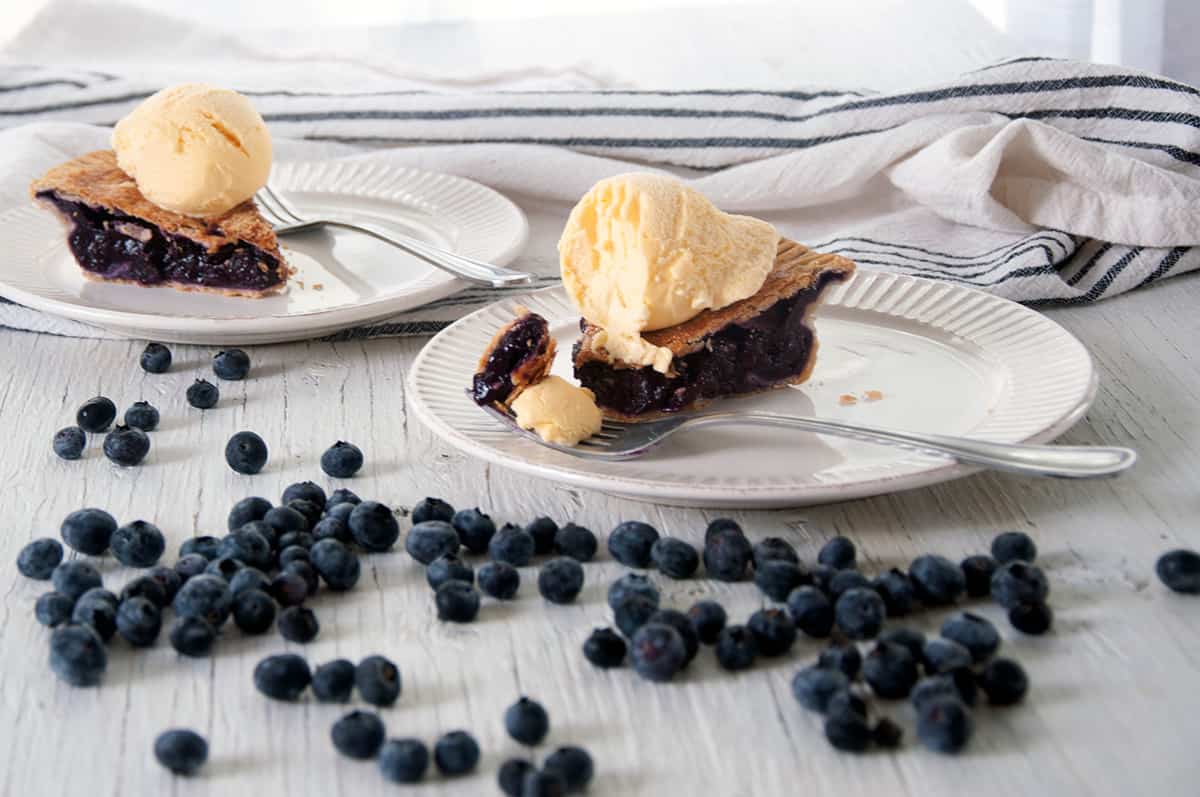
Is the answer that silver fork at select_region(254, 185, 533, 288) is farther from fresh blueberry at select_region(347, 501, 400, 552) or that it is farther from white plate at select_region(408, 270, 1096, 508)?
fresh blueberry at select_region(347, 501, 400, 552)

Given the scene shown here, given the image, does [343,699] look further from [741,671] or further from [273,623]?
[741,671]

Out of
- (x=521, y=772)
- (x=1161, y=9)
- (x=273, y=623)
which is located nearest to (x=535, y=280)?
(x=273, y=623)

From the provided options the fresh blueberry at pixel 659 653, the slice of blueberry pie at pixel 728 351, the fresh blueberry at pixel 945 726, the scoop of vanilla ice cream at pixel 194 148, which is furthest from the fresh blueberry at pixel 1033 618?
the scoop of vanilla ice cream at pixel 194 148

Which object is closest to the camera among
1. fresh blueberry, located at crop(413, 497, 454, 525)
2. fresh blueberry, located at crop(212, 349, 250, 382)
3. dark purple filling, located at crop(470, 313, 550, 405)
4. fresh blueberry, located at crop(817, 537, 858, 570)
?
fresh blueberry, located at crop(817, 537, 858, 570)

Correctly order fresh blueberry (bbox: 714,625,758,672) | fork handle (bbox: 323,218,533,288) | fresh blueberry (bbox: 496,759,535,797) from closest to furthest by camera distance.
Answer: fresh blueberry (bbox: 496,759,535,797), fresh blueberry (bbox: 714,625,758,672), fork handle (bbox: 323,218,533,288)

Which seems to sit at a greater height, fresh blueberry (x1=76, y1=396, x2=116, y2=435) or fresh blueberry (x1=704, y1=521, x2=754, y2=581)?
fresh blueberry (x1=704, y1=521, x2=754, y2=581)

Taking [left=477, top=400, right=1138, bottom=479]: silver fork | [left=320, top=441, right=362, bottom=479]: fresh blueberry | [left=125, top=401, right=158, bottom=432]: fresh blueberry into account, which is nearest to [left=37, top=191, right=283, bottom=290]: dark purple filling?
[left=125, top=401, right=158, bottom=432]: fresh blueberry
